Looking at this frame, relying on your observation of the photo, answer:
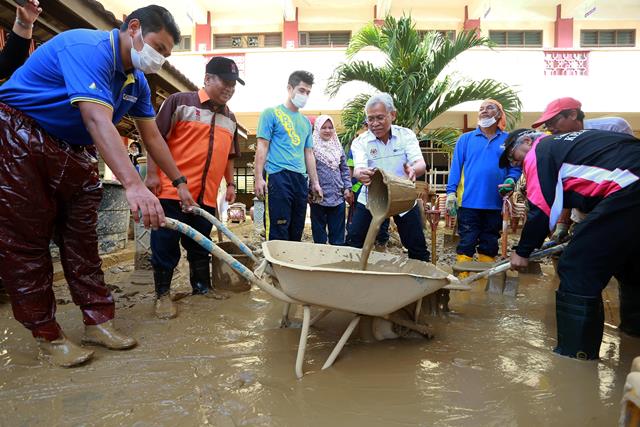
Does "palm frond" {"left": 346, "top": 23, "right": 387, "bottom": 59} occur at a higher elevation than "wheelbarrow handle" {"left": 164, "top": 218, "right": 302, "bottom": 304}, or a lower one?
higher

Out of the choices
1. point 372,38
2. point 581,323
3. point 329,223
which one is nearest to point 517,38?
point 372,38

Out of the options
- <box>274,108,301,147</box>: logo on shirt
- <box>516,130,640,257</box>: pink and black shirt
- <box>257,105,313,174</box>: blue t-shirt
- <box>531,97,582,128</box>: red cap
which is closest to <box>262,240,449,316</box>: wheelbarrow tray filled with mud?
<box>516,130,640,257</box>: pink and black shirt

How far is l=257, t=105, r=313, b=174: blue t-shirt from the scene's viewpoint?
3344 mm

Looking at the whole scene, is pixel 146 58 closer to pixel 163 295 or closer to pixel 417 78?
pixel 163 295

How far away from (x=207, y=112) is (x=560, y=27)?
12968 mm

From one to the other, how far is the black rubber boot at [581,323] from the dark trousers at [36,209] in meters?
2.55

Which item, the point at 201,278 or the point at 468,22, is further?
the point at 468,22

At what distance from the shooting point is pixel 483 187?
3.59 meters

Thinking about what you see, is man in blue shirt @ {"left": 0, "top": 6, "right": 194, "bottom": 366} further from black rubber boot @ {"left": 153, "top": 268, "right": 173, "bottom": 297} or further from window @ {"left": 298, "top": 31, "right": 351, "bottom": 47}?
window @ {"left": 298, "top": 31, "right": 351, "bottom": 47}

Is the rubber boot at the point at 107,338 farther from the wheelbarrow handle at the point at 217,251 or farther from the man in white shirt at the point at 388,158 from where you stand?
the man in white shirt at the point at 388,158

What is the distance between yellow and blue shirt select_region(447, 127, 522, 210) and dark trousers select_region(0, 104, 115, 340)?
2.98 metres

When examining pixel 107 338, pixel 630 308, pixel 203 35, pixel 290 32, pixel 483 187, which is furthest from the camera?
pixel 203 35

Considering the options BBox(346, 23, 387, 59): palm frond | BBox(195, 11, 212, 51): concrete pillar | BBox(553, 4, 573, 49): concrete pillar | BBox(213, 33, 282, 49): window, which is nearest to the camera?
BBox(346, 23, 387, 59): palm frond

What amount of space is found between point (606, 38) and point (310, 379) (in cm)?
1494
